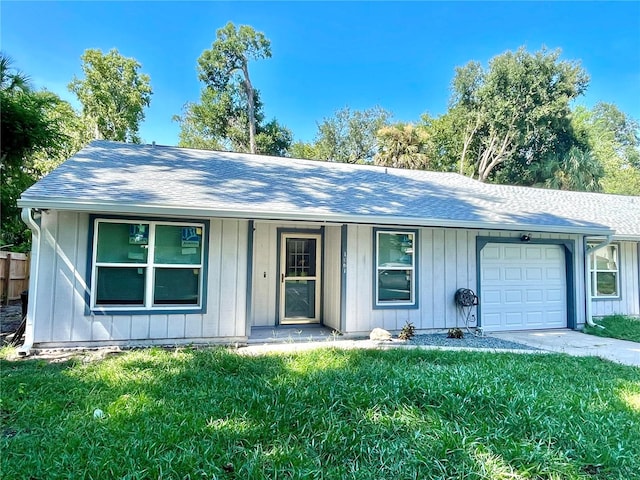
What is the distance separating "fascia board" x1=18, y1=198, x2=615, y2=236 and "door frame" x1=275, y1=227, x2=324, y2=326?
1.63 metres

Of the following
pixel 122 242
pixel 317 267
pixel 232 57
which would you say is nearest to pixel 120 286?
pixel 122 242

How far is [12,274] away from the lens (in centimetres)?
1038

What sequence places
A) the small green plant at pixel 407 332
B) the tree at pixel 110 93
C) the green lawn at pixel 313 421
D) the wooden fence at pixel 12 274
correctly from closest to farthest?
the green lawn at pixel 313 421 < the small green plant at pixel 407 332 < the wooden fence at pixel 12 274 < the tree at pixel 110 93

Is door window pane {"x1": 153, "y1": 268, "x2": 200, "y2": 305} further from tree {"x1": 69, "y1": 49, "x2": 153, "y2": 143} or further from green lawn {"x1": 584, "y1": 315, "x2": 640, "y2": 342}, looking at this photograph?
tree {"x1": 69, "y1": 49, "x2": 153, "y2": 143}

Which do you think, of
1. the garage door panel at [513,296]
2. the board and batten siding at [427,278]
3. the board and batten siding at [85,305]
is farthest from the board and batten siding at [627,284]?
the board and batten siding at [85,305]

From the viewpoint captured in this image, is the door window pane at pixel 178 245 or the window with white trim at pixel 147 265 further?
the door window pane at pixel 178 245

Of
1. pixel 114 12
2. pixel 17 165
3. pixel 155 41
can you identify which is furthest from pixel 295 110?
pixel 17 165

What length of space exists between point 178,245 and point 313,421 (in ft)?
13.2

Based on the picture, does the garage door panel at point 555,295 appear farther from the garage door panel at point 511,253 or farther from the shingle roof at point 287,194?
the shingle roof at point 287,194

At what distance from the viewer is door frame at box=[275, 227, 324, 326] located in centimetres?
800

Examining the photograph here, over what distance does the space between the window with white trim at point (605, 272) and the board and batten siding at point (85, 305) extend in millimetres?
8587

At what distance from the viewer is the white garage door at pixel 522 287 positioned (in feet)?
26.7

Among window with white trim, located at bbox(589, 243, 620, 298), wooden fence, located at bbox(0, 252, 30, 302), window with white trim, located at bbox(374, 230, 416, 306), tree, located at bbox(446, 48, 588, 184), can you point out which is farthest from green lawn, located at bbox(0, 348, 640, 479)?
tree, located at bbox(446, 48, 588, 184)

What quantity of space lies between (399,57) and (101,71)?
1650 cm
